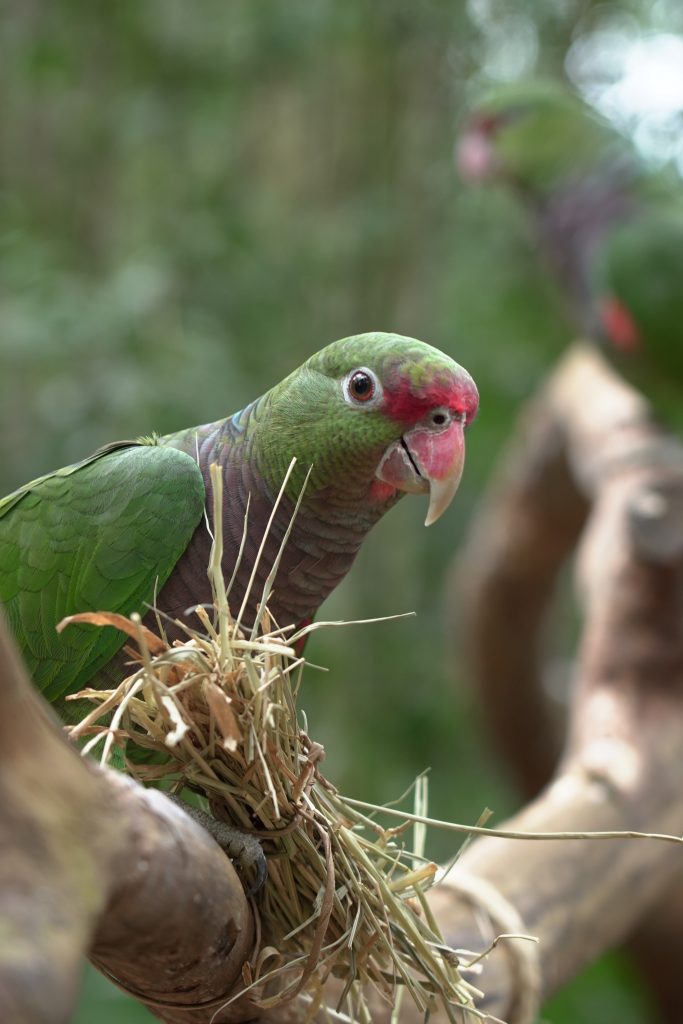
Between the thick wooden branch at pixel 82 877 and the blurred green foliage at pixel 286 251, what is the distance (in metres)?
1.59

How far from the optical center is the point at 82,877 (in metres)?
0.58

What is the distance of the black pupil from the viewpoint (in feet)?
3.76

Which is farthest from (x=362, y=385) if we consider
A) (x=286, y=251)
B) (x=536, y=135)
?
(x=536, y=135)

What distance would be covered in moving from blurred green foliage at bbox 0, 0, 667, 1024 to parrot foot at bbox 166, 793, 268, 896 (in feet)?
4.69

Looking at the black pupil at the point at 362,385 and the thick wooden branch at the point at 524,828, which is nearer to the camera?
the thick wooden branch at the point at 524,828

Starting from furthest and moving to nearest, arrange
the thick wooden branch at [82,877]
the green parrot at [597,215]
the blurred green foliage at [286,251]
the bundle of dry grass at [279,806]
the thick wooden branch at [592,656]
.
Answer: the green parrot at [597,215] < the blurred green foliage at [286,251] < the thick wooden branch at [592,656] < the bundle of dry grass at [279,806] < the thick wooden branch at [82,877]

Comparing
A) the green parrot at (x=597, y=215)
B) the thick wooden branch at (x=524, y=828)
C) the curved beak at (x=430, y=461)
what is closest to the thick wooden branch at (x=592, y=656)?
the thick wooden branch at (x=524, y=828)

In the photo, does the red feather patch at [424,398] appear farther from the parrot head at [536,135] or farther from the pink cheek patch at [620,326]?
the parrot head at [536,135]

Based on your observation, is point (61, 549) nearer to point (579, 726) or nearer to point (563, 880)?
point (563, 880)

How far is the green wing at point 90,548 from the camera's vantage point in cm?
118

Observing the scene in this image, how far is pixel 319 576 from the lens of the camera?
1217 millimetres

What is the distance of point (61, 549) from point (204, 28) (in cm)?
235

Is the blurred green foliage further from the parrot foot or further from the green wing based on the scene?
the parrot foot

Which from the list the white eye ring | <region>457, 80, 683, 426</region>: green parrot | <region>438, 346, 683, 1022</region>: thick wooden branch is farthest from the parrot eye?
<region>457, 80, 683, 426</region>: green parrot
